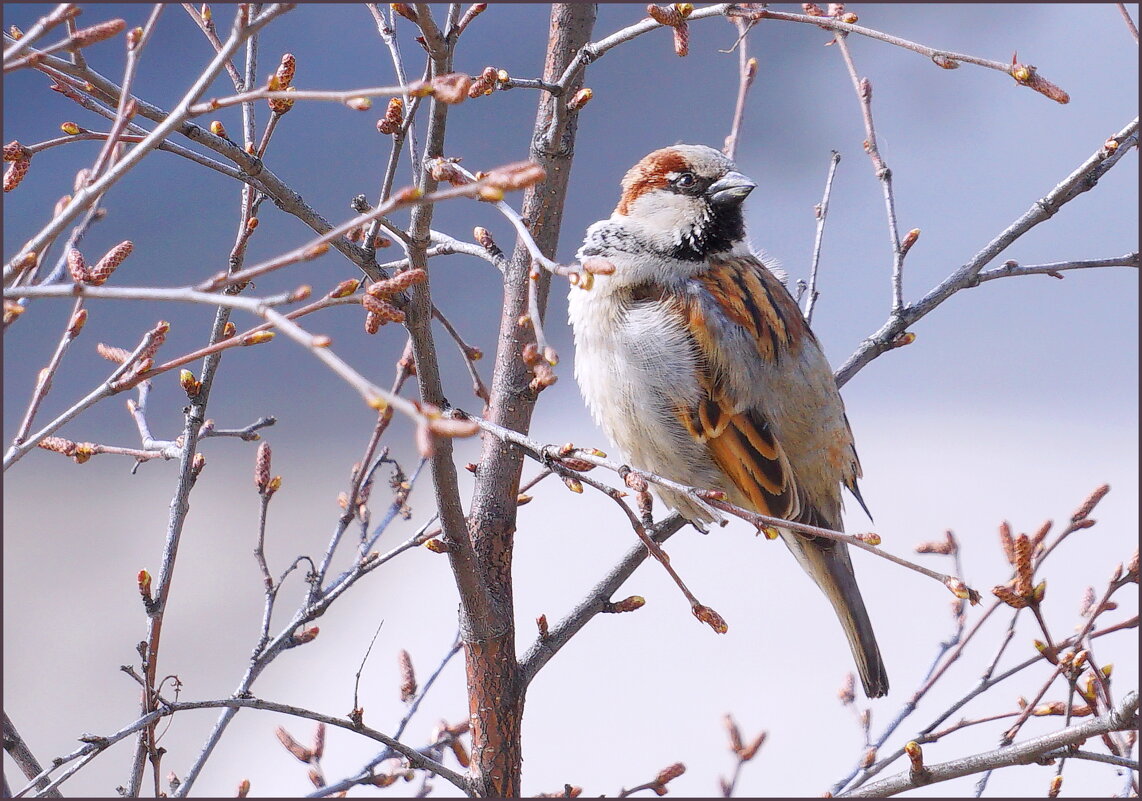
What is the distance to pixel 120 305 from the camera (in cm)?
317

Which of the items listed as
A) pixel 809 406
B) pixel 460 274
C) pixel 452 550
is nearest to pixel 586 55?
pixel 452 550

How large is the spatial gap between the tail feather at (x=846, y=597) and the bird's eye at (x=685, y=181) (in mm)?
498

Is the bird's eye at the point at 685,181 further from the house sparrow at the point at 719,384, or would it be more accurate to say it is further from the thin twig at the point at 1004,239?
the thin twig at the point at 1004,239

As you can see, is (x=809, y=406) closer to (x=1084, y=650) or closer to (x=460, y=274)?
(x=1084, y=650)

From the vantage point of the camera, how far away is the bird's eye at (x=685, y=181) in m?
1.46

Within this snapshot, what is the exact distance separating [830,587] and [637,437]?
32 cm

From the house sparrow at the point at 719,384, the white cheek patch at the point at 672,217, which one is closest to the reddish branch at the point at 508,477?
the house sparrow at the point at 719,384

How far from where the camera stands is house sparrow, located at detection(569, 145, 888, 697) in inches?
52.7

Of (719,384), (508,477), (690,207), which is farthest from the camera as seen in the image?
(690,207)

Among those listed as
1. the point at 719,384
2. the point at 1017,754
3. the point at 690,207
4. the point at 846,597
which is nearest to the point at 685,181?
the point at 690,207

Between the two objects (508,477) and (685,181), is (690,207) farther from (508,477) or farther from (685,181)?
(508,477)

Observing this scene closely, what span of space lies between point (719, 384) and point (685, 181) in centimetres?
31

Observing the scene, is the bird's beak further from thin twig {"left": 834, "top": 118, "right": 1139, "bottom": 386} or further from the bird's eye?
thin twig {"left": 834, "top": 118, "right": 1139, "bottom": 386}

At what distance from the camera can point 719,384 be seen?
1.34 meters
